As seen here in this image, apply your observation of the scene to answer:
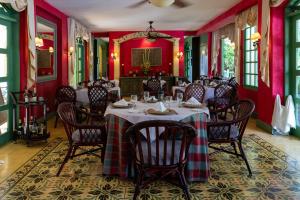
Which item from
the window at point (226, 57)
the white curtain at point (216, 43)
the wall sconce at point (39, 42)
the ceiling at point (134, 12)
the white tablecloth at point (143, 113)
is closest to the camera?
the white tablecloth at point (143, 113)

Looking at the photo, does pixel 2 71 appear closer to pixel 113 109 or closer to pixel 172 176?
pixel 113 109

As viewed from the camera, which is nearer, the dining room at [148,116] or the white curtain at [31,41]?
the dining room at [148,116]

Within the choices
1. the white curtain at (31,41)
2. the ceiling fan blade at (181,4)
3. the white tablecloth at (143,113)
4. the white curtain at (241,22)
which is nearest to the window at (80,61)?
the ceiling fan blade at (181,4)

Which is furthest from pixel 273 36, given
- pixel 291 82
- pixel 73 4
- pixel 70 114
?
pixel 73 4

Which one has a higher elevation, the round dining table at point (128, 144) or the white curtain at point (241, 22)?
the white curtain at point (241, 22)

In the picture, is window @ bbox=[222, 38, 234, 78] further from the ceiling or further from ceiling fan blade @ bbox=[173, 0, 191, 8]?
ceiling fan blade @ bbox=[173, 0, 191, 8]

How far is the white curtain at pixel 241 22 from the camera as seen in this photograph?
703 centimetres

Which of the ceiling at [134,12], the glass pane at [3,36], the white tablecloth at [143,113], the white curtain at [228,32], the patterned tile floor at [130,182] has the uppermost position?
the ceiling at [134,12]

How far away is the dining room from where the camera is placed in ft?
10.5

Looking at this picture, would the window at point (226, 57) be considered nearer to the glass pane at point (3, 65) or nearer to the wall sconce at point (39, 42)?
the wall sconce at point (39, 42)

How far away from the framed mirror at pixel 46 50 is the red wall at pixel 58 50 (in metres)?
0.14

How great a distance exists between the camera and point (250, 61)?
836 cm

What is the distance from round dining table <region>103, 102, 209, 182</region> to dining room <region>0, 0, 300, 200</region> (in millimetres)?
11

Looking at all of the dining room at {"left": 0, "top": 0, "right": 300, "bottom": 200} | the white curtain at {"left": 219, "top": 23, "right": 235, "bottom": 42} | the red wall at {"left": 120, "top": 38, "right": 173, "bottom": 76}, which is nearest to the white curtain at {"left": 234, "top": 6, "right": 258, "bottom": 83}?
the dining room at {"left": 0, "top": 0, "right": 300, "bottom": 200}
